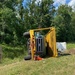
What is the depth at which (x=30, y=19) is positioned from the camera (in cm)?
6022

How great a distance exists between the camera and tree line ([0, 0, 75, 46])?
158ft

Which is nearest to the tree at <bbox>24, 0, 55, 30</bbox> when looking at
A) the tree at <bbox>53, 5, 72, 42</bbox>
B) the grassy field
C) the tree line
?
the tree line

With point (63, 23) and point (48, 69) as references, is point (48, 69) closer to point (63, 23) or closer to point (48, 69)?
point (48, 69)

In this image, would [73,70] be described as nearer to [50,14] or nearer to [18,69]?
[18,69]

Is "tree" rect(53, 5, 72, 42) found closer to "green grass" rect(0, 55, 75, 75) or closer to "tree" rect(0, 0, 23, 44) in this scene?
"tree" rect(0, 0, 23, 44)

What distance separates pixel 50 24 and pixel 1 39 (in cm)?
2031

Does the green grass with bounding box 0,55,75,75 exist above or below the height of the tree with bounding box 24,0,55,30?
below

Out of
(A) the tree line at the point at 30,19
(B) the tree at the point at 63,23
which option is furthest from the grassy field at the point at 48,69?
(B) the tree at the point at 63,23

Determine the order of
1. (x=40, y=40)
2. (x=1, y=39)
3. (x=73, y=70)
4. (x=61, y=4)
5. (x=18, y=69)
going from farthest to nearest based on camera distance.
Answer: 1. (x=61, y=4)
2. (x=1, y=39)
3. (x=40, y=40)
4. (x=18, y=69)
5. (x=73, y=70)

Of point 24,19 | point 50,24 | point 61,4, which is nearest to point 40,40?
point 24,19

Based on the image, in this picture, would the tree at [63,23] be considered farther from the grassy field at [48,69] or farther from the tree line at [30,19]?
the grassy field at [48,69]

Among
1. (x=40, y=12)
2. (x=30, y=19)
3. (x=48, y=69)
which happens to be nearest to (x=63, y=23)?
(x=40, y=12)

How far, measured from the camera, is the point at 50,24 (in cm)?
6494

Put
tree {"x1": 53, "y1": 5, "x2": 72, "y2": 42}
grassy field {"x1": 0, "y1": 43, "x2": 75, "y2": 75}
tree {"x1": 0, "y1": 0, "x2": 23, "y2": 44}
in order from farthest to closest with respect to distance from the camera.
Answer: tree {"x1": 53, "y1": 5, "x2": 72, "y2": 42}, tree {"x1": 0, "y1": 0, "x2": 23, "y2": 44}, grassy field {"x1": 0, "y1": 43, "x2": 75, "y2": 75}
